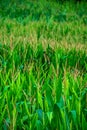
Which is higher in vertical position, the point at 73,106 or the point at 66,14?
the point at 66,14

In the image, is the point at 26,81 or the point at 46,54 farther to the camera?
the point at 46,54

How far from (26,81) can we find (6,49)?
49.4 inches

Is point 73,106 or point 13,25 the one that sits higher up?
point 13,25

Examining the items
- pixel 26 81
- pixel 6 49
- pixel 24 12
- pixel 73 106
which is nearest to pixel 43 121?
pixel 73 106

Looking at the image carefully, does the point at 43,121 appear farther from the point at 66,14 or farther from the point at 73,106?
the point at 66,14

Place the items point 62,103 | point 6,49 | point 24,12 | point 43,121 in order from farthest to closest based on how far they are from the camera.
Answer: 1. point 24,12
2. point 6,49
3. point 62,103
4. point 43,121

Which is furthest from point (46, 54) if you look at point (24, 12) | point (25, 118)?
point (24, 12)

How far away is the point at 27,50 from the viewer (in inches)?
154

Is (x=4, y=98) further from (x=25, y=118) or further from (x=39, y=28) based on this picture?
(x=39, y=28)

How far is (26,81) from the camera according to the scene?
105 inches

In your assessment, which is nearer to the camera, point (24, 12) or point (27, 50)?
point (27, 50)

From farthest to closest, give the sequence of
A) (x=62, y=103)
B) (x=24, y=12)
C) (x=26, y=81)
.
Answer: (x=24, y=12) < (x=26, y=81) < (x=62, y=103)

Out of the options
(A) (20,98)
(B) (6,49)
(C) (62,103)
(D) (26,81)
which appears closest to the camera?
(C) (62,103)

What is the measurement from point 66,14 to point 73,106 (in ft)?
27.6
